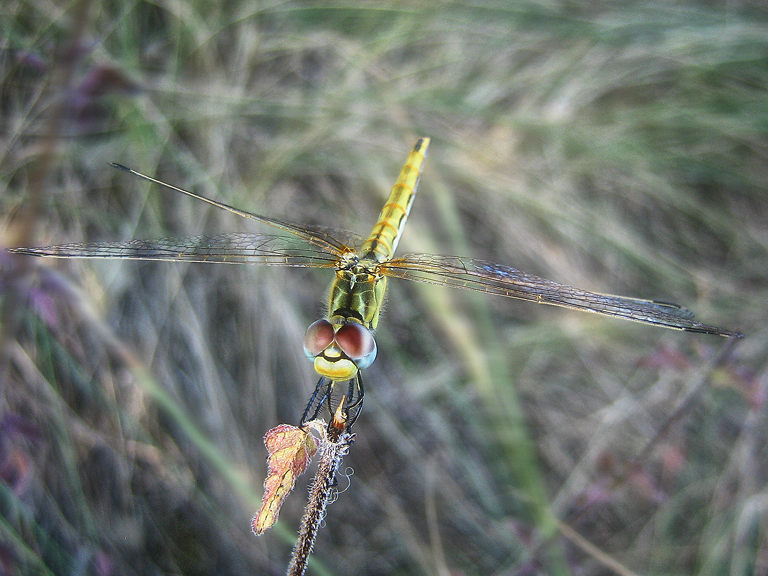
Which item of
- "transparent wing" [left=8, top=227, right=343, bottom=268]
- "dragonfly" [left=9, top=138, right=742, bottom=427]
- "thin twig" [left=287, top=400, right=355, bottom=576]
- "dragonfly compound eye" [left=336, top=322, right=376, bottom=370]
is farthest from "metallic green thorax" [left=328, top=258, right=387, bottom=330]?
"thin twig" [left=287, top=400, right=355, bottom=576]

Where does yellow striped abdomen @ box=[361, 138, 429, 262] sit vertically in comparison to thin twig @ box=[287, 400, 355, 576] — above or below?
above

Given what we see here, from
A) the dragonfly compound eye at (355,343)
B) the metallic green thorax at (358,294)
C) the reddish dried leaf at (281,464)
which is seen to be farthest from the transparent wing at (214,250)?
the reddish dried leaf at (281,464)

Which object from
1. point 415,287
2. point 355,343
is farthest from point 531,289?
point 415,287

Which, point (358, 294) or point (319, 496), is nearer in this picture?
point (319, 496)

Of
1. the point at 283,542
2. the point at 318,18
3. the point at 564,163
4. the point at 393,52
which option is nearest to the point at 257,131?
the point at 318,18

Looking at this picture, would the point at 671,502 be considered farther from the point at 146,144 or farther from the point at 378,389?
the point at 146,144

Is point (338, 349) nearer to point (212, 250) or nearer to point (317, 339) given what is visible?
point (317, 339)

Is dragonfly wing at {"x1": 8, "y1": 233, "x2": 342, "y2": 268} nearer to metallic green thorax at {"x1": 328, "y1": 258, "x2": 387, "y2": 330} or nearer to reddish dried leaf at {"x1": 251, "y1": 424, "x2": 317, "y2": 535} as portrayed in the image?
metallic green thorax at {"x1": 328, "y1": 258, "x2": 387, "y2": 330}
